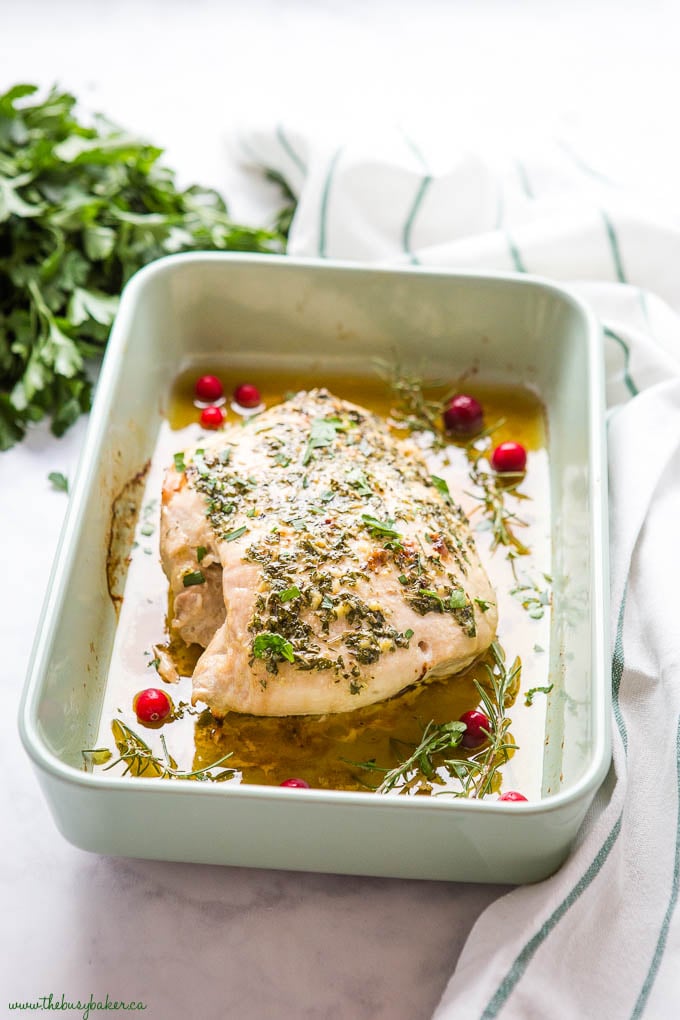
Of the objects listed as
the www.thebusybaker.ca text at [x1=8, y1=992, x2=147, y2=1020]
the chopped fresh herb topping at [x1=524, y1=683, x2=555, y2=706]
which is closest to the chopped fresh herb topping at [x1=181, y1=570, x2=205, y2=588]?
the chopped fresh herb topping at [x1=524, y1=683, x2=555, y2=706]

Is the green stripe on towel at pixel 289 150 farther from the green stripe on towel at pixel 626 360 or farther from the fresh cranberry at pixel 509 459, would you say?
the fresh cranberry at pixel 509 459

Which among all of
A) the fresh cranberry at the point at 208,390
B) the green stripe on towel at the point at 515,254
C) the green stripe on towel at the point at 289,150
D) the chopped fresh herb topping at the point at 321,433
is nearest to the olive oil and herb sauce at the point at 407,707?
the fresh cranberry at the point at 208,390

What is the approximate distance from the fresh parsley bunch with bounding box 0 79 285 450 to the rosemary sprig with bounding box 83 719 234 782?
1.15 m

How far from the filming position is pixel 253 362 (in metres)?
3.42

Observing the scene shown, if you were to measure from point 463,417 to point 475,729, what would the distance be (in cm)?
101

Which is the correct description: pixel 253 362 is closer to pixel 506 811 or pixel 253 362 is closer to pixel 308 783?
pixel 308 783

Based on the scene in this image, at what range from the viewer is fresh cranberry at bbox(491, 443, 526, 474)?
3.13 meters

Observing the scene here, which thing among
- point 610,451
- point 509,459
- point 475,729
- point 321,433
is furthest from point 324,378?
point 475,729

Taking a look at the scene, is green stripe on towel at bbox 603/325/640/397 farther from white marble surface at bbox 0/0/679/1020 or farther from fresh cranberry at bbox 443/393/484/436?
white marble surface at bbox 0/0/679/1020

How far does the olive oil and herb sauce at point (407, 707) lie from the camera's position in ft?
8.07

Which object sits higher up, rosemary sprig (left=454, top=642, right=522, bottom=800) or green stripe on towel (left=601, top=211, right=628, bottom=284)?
green stripe on towel (left=601, top=211, right=628, bottom=284)

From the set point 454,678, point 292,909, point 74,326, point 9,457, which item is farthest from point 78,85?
point 292,909

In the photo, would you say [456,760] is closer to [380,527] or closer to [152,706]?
[380,527]

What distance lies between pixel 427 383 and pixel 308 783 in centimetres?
135
